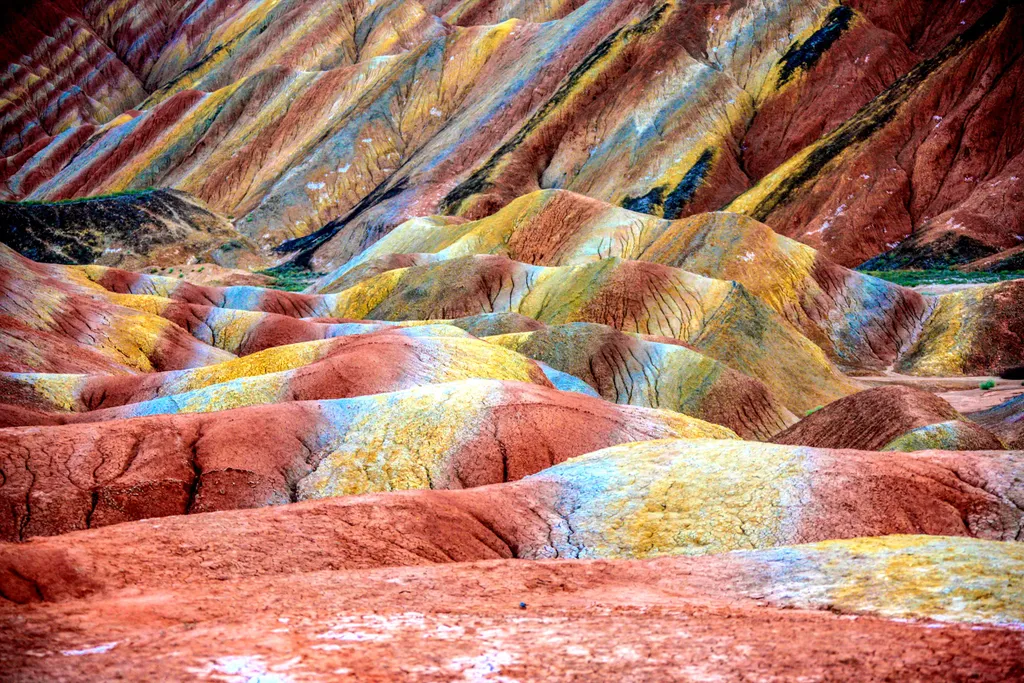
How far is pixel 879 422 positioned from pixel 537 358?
13.0 m

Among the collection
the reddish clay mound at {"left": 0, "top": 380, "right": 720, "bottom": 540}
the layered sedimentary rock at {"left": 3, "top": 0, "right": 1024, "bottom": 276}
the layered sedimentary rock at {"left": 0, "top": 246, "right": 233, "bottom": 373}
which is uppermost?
the layered sedimentary rock at {"left": 3, "top": 0, "right": 1024, "bottom": 276}

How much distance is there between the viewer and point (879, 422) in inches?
802

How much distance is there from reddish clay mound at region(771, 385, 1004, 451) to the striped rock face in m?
0.12

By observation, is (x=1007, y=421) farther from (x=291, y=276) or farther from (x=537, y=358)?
(x=291, y=276)

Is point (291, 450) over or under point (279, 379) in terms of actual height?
under

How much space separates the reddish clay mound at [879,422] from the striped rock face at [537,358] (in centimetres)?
12

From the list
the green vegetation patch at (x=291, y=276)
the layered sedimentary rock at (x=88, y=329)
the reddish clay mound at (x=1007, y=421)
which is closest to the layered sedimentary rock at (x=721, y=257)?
the green vegetation patch at (x=291, y=276)

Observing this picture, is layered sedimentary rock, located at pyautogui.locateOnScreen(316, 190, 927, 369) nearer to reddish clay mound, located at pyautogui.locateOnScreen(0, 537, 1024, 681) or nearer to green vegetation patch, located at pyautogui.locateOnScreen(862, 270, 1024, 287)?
green vegetation patch, located at pyautogui.locateOnScreen(862, 270, 1024, 287)

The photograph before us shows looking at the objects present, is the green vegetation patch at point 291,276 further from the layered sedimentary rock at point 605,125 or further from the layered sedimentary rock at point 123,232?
the layered sedimentary rock at point 123,232

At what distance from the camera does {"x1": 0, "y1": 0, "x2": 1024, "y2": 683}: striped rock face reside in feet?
24.1

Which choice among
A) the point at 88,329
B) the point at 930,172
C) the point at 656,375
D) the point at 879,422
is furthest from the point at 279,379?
the point at 930,172

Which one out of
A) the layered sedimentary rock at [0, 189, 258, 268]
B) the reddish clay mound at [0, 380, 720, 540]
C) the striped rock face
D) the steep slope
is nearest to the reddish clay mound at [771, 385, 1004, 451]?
the striped rock face

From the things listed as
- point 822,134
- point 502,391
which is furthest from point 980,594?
point 822,134

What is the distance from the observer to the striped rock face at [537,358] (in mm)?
7355
